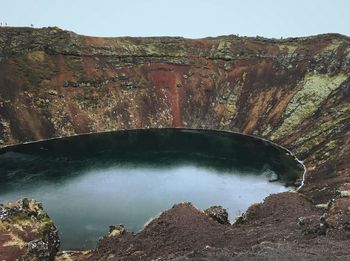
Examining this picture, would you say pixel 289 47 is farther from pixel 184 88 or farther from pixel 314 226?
pixel 314 226

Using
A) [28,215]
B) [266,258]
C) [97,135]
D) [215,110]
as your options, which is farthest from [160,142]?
[266,258]

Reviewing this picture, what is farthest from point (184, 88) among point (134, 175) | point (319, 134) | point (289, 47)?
point (134, 175)

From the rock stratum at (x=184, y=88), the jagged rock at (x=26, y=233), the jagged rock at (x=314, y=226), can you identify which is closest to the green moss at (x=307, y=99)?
the rock stratum at (x=184, y=88)

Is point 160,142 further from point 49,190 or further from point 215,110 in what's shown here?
point 49,190

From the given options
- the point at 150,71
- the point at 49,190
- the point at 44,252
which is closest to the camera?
the point at 44,252

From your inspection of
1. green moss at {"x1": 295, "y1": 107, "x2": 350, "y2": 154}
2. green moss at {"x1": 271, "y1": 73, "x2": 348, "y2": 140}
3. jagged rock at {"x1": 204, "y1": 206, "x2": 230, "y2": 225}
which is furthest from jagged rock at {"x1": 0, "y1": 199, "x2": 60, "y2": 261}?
green moss at {"x1": 271, "y1": 73, "x2": 348, "y2": 140}

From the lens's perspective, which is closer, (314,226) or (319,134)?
(314,226)
